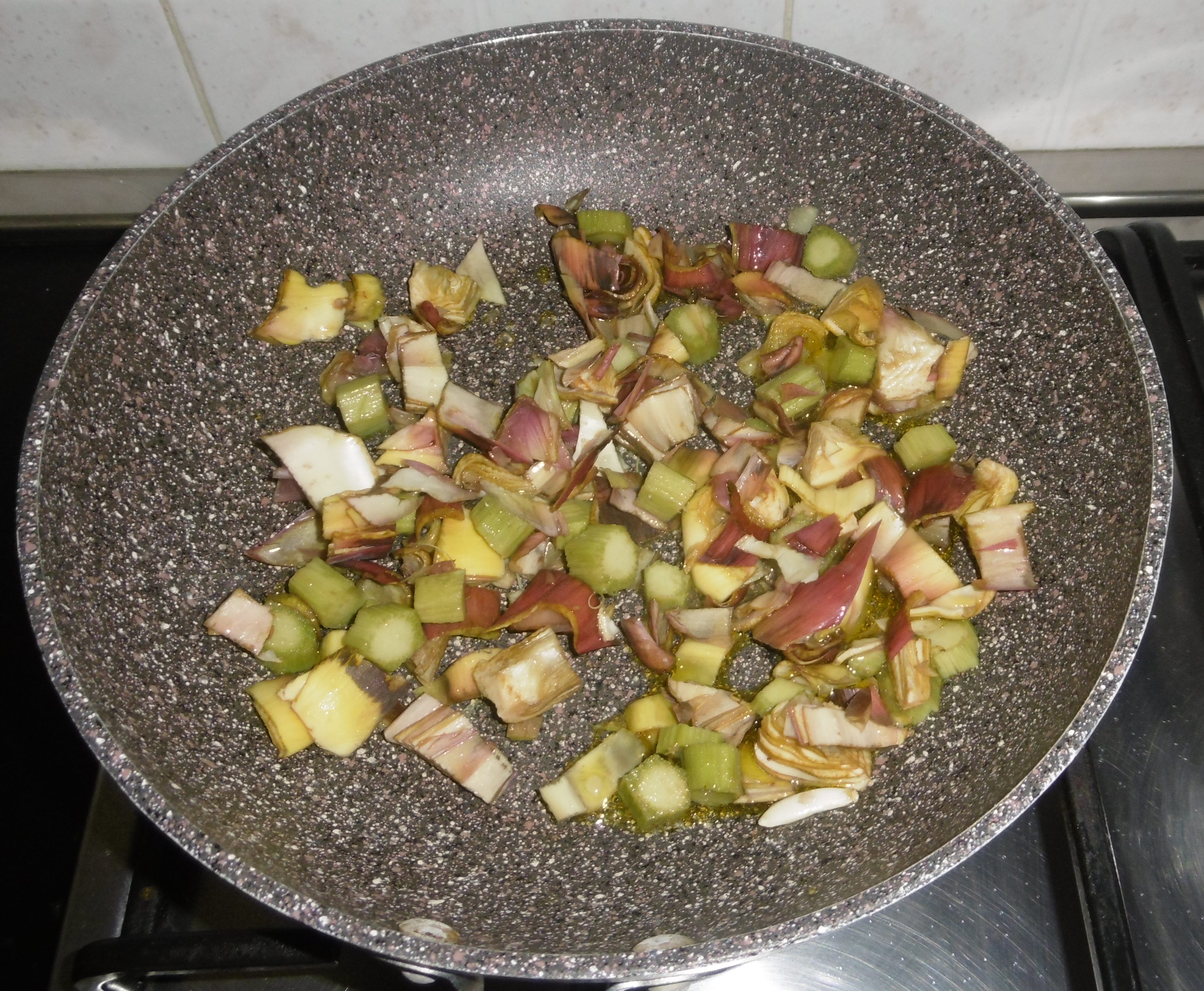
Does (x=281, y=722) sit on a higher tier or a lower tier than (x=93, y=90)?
lower

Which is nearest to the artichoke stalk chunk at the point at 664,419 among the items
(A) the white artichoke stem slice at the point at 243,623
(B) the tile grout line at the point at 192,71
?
(A) the white artichoke stem slice at the point at 243,623

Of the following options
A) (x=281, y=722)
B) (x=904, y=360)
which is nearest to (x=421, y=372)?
(x=281, y=722)

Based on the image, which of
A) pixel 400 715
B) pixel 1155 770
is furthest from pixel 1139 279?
pixel 400 715

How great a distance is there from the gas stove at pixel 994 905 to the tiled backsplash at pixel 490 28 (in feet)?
1.77

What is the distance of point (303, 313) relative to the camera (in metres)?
1.03

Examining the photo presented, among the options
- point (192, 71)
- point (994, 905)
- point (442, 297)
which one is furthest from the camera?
point (192, 71)

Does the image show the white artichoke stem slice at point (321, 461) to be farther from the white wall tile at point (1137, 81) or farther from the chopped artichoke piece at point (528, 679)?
the white wall tile at point (1137, 81)

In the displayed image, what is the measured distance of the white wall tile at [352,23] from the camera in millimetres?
1120

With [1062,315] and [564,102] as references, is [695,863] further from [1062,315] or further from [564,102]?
[564,102]

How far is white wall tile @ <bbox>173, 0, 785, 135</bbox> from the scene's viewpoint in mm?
1120

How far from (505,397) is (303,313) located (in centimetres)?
24

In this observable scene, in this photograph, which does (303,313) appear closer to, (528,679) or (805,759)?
(528,679)

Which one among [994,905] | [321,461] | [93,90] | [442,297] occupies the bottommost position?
[994,905]

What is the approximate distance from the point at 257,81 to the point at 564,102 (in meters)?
0.43
